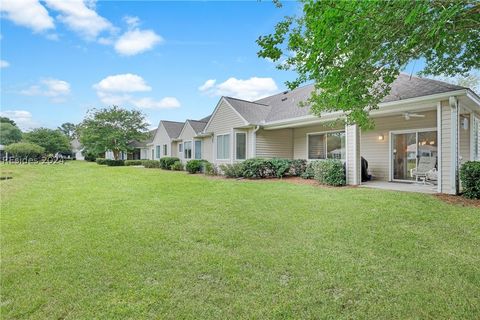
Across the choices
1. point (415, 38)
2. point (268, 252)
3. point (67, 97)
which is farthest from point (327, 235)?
point (67, 97)

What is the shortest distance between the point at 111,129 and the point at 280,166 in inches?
1042

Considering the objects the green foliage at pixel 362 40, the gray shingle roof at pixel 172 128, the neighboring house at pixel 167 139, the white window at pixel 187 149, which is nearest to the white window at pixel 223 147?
the white window at pixel 187 149

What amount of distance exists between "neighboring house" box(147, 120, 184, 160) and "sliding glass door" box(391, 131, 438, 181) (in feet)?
64.1

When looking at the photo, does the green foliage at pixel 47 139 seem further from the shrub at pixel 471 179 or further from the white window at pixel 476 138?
the white window at pixel 476 138

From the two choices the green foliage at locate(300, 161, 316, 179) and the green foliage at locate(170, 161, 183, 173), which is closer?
the green foliage at locate(300, 161, 316, 179)

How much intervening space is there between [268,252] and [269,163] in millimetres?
9458

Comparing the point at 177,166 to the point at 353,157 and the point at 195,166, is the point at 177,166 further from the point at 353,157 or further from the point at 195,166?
the point at 353,157

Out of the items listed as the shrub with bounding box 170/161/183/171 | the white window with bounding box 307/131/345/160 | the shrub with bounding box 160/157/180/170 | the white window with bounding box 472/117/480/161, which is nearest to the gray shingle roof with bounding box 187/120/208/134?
the shrub with bounding box 170/161/183/171

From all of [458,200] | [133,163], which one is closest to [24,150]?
[133,163]

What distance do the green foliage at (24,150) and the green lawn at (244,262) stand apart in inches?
1593

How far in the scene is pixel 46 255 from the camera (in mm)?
3949

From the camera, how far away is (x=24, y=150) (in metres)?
38.0

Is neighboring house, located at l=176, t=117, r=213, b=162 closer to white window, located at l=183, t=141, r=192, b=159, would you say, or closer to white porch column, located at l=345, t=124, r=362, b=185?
white window, located at l=183, t=141, r=192, b=159

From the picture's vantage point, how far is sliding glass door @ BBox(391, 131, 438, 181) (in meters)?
10.5
